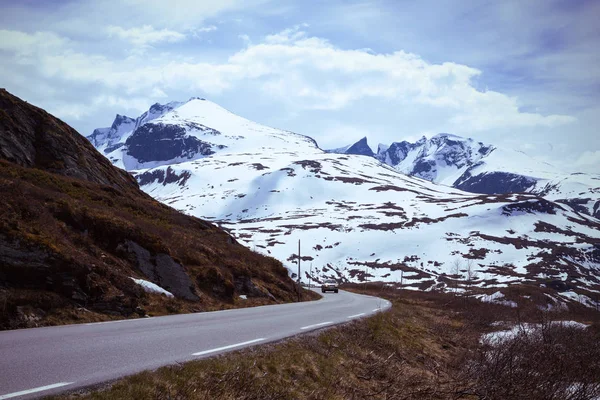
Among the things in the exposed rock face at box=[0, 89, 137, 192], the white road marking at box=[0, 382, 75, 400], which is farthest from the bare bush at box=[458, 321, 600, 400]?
the exposed rock face at box=[0, 89, 137, 192]

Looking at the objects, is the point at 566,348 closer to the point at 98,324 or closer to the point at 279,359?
the point at 279,359

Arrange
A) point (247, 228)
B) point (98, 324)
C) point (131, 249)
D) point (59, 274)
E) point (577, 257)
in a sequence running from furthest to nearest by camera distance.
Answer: point (247, 228)
point (577, 257)
point (131, 249)
point (59, 274)
point (98, 324)

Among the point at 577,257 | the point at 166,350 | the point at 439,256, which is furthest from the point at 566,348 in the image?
the point at 577,257

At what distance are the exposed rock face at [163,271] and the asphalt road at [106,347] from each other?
4.76 m

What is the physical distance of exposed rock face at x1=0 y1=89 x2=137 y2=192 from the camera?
30891 mm

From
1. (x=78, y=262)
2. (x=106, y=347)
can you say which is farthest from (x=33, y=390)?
(x=78, y=262)

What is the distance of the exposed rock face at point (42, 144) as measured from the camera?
30.9m

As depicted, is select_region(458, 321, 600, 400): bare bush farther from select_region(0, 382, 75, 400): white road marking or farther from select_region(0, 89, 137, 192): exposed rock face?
select_region(0, 89, 137, 192): exposed rock face

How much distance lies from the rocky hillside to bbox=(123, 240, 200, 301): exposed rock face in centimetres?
4

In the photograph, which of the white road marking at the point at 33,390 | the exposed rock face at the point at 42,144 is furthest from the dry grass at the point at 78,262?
the white road marking at the point at 33,390

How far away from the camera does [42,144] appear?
33.8 metres

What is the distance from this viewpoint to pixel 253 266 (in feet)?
102

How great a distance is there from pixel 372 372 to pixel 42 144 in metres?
31.6

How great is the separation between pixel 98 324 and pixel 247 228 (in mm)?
186450
